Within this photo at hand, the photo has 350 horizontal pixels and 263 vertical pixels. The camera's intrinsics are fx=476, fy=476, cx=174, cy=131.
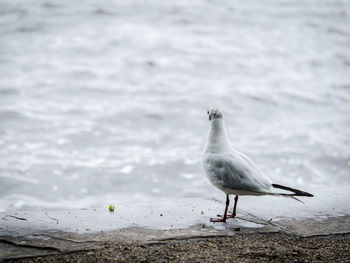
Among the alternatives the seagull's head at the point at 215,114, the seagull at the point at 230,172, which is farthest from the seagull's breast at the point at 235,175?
the seagull's head at the point at 215,114

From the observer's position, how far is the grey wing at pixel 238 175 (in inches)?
165

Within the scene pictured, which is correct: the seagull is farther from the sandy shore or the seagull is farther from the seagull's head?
the sandy shore

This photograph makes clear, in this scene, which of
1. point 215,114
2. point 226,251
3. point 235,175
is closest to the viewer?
point 226,251

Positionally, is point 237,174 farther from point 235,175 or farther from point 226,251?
point 226,251

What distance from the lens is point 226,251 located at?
3678mm

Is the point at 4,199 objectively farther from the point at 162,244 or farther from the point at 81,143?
the point at 162,244

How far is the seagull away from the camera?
4.18m

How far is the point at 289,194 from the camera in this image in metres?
4.11

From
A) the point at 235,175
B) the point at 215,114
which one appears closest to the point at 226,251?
the point at 235,175

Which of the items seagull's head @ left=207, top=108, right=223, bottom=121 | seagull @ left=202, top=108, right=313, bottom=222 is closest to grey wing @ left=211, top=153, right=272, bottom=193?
seagull @ left=202, top=108, right=313, bottom=222

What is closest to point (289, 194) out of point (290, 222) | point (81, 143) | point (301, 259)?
point (290, 222)

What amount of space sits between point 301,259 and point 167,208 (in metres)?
1.56

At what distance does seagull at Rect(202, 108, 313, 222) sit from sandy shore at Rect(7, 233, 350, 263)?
40 cm

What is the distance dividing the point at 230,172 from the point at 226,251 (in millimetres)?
810
